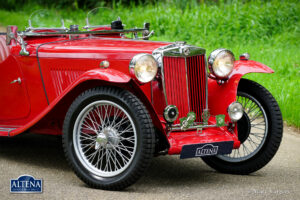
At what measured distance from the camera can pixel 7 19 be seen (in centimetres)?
1590

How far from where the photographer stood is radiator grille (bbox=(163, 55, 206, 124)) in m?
4.23

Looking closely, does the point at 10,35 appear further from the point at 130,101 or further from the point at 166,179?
the point at 166,179

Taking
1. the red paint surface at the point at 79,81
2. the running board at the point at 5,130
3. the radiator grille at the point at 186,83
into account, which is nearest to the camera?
the red paint surface at the point at 79,81

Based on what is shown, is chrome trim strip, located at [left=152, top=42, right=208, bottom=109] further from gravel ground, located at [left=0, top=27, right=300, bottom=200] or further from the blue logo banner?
the blue logo banner

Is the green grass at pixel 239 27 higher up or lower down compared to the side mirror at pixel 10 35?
lower down

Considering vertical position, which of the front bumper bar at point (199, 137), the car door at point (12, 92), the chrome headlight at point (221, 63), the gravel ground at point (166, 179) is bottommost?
the gravel ground at point (166, 179)

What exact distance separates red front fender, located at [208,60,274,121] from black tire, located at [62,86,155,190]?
93cm

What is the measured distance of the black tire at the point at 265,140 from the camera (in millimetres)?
4355

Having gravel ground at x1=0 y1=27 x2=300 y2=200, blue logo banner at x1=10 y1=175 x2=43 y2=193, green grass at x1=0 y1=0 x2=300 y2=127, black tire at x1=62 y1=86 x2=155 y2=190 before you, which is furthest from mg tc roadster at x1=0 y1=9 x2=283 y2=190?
green grass at x1=0 y1=0 x2=300 y2=127

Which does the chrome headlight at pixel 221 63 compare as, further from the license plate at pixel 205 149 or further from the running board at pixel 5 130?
the running board at pixel 5 130

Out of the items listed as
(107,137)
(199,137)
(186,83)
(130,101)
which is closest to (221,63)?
(186,83)

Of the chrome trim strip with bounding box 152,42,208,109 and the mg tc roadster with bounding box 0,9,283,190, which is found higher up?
the chrome trim strip with bounding box 152,42,208,109

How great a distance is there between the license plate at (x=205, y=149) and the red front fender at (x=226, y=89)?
33 centimetres

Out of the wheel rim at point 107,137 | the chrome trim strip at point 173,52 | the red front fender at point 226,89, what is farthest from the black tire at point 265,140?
the wheel rim at point 107,137
